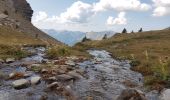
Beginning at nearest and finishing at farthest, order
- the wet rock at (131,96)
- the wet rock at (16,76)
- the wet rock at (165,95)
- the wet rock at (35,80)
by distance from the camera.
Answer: the wet rock at (131,96) → the wet rock at (165,95) → the wet rock at (35,80) → the wet rock at (16,76)

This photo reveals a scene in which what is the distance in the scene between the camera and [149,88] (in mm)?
27844

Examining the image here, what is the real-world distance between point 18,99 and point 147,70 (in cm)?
1972

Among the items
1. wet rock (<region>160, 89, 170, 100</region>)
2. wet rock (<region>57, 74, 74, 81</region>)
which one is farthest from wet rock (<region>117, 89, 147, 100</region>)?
wet rock (<region>57, 74, 74, 81</region>)

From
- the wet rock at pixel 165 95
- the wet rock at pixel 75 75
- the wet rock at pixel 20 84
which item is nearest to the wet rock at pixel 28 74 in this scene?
the wet rock at pixel 20 84

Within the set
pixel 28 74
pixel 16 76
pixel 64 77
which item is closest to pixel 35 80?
pixel 16 76

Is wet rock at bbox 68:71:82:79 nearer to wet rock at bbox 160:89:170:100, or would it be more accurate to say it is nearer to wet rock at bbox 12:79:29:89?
wet rock at bbox 12:79:29:89

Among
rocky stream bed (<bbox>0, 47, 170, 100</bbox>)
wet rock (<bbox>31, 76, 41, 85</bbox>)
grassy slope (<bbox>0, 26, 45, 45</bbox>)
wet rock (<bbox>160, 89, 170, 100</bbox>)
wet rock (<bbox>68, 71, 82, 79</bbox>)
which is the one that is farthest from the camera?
grassy slope (<bbox>0, 26, 45, 45</bbox>)

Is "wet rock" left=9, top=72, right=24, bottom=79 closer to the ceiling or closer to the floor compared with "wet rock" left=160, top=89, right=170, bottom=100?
closer to the ceiling

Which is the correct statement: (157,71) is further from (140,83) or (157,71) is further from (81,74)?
(81,74)

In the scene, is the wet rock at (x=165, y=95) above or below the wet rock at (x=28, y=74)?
below

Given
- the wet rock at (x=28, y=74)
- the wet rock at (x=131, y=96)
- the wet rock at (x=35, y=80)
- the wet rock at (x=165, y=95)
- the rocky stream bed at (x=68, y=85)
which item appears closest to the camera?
the wet rock at (x=131, y=96)

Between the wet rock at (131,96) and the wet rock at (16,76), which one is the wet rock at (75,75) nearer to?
the wet rock at (16,76)

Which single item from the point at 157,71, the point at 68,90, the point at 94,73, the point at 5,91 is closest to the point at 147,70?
the point at 157,71

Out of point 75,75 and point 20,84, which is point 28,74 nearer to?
point 75,75
